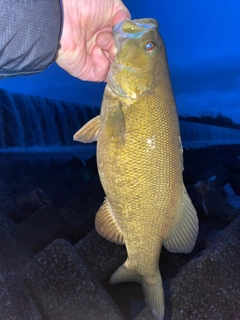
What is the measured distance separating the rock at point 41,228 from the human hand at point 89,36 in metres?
2.82

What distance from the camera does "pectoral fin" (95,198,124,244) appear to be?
2.01 metres

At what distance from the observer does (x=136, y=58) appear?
183cm

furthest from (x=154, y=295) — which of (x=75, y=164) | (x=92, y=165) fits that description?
(x=75, y=164)

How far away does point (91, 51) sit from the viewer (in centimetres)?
226

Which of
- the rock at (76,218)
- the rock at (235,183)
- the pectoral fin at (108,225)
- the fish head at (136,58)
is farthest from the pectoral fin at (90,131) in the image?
the rock at (235,183)

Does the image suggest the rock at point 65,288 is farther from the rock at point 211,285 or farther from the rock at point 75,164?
the rock at point 75,164

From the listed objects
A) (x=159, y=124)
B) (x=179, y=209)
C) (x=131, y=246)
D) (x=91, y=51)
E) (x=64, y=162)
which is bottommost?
(x=64, y=162)

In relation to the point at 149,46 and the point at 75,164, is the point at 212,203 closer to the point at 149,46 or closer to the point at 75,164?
the point at 149,46

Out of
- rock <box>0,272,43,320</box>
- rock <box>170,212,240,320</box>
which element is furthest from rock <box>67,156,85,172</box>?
rock <box>170,212,240,320</box>

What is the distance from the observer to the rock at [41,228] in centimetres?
456

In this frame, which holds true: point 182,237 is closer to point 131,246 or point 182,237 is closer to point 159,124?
point 131,246

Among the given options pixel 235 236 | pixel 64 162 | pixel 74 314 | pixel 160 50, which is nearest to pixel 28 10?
pixel 160 50

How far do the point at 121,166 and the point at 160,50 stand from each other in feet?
2.15

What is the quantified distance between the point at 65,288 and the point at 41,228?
1.76 meters
